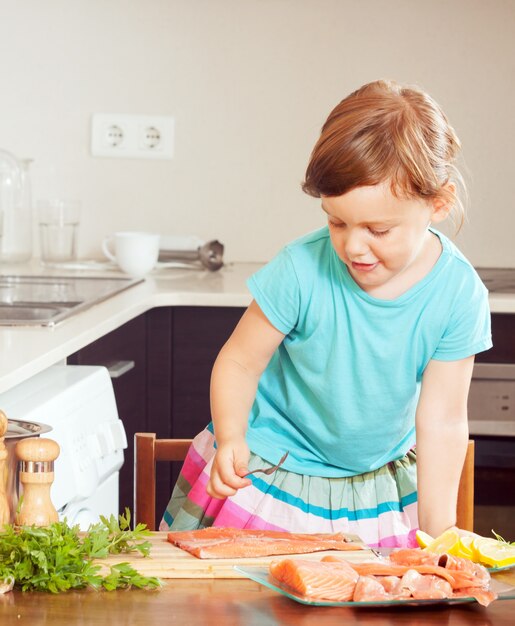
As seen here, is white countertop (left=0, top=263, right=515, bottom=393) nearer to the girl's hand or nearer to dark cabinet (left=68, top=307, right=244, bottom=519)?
dark cabinet (left=68, top=307, right=244, bottom=519)

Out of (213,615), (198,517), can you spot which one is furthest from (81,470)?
(213,615)

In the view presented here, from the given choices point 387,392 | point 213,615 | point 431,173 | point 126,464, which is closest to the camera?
point 213,615

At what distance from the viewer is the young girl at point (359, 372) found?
1.14 meters

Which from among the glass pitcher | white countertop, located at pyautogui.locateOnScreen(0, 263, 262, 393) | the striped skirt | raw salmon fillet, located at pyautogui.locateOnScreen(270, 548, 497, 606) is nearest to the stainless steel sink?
white countertop, located at pyautogui.locateOnScreen(0, 263, 262, 393)

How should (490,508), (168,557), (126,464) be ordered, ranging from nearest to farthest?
(168,557)
(126,464)
(490,508)

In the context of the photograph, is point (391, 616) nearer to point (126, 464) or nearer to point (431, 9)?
point (126, 464)

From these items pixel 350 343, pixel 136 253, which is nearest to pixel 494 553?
pixel 350 343

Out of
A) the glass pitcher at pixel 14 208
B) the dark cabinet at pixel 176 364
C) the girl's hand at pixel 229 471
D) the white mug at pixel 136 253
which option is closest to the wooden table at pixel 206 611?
the girl's hand at pixel 229 471

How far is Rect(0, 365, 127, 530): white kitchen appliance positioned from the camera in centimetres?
133

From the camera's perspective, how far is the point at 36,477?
877 mm

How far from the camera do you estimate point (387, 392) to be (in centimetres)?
134

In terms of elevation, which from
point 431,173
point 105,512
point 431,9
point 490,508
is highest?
point 431,9

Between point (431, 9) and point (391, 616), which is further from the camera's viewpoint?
point (431, 9)

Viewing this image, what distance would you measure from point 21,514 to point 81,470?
0.53 metres
